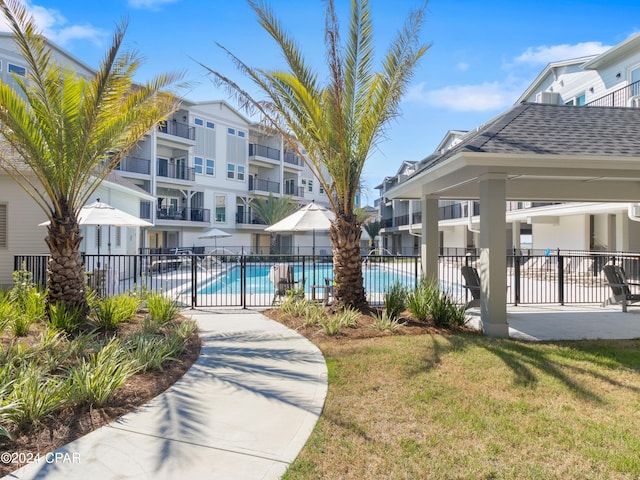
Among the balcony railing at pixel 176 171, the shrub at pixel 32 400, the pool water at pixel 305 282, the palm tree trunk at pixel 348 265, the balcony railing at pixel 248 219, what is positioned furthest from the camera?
the balcony railing at pixel 248 219

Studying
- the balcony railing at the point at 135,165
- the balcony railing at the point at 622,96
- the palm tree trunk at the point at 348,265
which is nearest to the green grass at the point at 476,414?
the palm tree trunk at the point at 348,265

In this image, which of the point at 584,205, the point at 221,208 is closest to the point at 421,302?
the point at 584,205

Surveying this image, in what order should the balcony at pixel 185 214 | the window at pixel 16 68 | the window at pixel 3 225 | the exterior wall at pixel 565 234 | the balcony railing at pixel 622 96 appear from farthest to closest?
the balcony at pixel 185 214, the exterior wall at pixel 565 234, the window at pixel 16 68, the balcony railing at pixel 622 96, the window at pixel 3 225

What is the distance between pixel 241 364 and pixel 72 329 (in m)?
3.27

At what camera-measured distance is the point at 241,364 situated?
19.8ft

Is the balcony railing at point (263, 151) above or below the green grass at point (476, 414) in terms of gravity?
above

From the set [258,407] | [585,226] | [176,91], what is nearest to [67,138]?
[176,91]

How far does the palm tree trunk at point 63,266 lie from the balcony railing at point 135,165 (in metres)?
23.2

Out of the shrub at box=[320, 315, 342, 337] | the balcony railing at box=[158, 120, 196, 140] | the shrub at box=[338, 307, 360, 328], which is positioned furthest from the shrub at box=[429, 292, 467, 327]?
the balcony railing at box=[158, 120, 196, 140]

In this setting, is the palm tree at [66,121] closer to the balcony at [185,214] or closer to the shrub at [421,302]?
the shrub at [421,302]

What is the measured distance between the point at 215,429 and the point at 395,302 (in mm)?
5439

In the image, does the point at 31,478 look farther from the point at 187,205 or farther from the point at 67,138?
the point at 187,205

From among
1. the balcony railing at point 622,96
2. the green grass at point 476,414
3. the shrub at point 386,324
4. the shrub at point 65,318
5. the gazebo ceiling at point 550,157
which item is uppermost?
the balcony railing at point 622,96

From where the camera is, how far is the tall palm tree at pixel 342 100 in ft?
26.7
